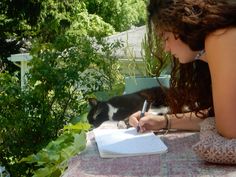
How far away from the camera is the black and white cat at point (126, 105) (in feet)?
7.96

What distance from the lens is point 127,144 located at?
1552 mm

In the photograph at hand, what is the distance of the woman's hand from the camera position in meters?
1.81

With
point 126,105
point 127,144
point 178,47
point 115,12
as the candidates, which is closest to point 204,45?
point 178,47

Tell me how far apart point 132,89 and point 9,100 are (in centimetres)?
182

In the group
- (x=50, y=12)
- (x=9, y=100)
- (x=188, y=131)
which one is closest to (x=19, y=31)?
(x=50, y=12)

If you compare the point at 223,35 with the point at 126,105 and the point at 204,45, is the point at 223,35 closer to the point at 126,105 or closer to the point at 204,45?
the point at 204,45

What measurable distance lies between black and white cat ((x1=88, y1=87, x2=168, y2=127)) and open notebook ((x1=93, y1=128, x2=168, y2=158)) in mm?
658

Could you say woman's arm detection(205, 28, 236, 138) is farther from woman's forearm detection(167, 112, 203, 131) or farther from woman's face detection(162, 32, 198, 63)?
woman's forearm detection(167, 112, 203, 131)

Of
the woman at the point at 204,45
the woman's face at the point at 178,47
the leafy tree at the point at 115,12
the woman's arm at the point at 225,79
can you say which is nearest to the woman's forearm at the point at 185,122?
the woman at the point at 204,45

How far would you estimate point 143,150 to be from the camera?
4.90ft

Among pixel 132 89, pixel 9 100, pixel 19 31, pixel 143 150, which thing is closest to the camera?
pixel 143 150

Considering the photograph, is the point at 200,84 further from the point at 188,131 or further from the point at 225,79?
the point at 225,79

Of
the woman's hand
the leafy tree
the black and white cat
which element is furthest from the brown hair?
the leafy tree

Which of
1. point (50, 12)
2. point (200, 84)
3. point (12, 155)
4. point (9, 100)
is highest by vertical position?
point (50, 12)
